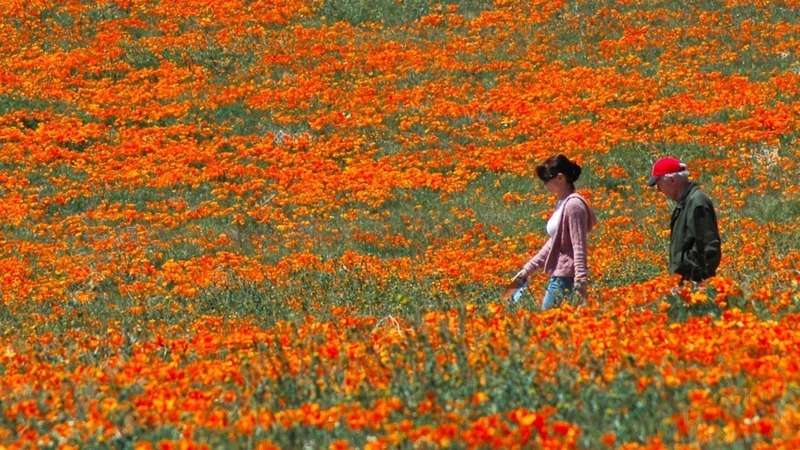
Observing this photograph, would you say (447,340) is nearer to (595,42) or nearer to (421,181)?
(421,181)

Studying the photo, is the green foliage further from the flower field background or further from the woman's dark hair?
the woman's dark hair

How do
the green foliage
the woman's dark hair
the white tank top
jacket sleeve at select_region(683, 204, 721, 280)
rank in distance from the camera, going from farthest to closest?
the green foliage
the white tank top
the woman's dark hair
jacket sleeve at select_region(683, 204, 721, 280)

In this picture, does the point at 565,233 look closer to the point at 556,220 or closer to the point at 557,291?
the point at 556,220

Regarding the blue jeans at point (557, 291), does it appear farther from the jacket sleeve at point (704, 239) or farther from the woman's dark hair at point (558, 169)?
the jacket sleeve at point (704, 239)

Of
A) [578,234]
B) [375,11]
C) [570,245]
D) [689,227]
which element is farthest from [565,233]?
[375,11]

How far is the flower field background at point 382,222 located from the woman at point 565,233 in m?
0.55

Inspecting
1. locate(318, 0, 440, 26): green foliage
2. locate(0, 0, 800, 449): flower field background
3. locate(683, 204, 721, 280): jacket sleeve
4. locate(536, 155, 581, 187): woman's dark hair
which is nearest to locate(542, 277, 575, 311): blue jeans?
locate(0, 0, 800, 449): flower field background

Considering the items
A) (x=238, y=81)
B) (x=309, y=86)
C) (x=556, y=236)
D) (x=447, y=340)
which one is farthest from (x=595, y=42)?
(x=447, y=340)

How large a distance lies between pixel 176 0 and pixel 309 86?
27.3 feet

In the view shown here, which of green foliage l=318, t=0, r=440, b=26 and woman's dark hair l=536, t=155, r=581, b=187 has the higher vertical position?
woman's dark hair l=536, t=155, r=581, b=187

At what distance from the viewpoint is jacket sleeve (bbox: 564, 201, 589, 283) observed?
8.59 m

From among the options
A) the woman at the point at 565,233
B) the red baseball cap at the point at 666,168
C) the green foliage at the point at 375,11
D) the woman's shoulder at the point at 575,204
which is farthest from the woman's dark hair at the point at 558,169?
the green foliage at the point at 375,11

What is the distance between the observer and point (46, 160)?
20891 millimetres

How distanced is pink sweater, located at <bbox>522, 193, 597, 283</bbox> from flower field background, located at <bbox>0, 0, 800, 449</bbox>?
531mm
